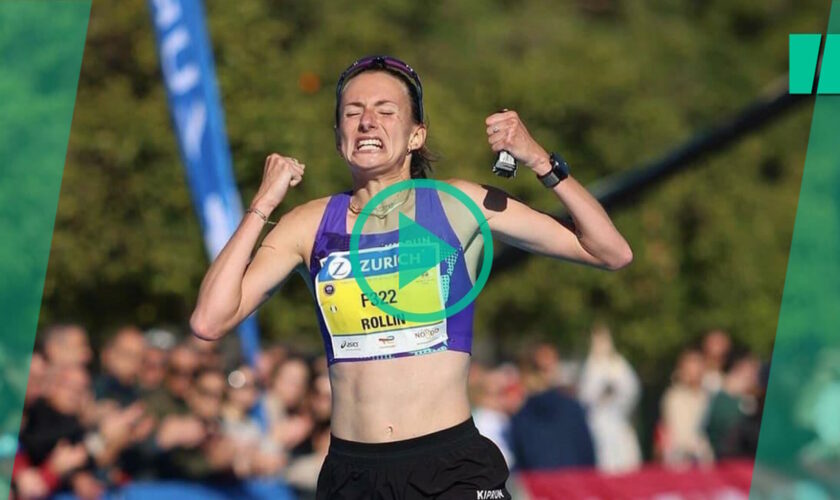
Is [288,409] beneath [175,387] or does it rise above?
beneath

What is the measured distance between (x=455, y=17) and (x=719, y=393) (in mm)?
5425

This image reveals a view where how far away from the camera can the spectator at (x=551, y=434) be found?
395 inches

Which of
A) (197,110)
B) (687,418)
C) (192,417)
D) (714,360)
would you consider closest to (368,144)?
(197,110)

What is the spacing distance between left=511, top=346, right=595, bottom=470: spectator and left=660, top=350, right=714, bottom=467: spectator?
172 centimetres

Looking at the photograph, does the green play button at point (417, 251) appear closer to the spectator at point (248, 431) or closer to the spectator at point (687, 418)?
the spectator at point (248, 431)

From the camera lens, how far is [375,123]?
4.29 m

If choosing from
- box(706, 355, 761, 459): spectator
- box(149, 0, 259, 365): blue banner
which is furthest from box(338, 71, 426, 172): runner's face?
box(706, 355, 761, 459): spectator

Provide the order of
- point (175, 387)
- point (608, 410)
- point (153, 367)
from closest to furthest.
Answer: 1. point (153, 367)
2. point (175, 387)
3. point (608, 410)

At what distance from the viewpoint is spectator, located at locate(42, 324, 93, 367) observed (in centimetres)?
775

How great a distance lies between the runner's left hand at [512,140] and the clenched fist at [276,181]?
0.65 meters

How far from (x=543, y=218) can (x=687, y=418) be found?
25.5 feet

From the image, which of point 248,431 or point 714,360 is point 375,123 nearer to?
point 248,431

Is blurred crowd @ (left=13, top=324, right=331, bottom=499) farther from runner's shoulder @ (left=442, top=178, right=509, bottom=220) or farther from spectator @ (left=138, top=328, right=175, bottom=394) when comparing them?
runner's shoulder @ (left=442, top=178, right=509, bottom=220)

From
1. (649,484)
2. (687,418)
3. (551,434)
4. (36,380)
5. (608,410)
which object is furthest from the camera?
(687,418)
